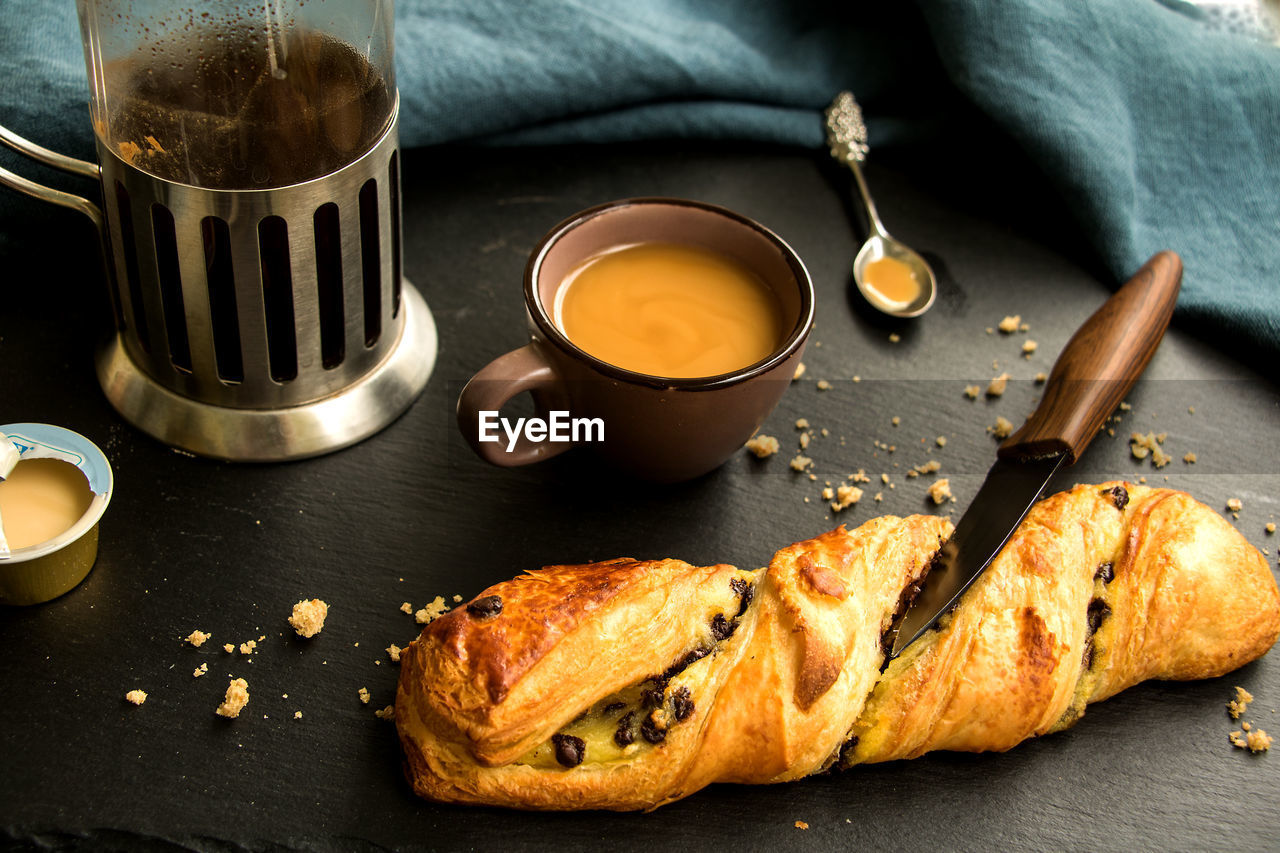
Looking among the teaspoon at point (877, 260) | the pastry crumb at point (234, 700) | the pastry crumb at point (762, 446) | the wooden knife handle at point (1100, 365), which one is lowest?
the pastry crumb at point (234, 700)

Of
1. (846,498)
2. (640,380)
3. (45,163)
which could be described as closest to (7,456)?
(45,163)

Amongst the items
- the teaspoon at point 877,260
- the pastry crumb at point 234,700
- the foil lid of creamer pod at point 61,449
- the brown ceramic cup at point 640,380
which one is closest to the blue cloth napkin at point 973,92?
the teaspoon at point 877,260

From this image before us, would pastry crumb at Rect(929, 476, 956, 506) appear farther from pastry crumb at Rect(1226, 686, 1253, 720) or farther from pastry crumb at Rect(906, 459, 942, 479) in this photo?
pastry crumb at Rect(1226, 686, 1253, 720)

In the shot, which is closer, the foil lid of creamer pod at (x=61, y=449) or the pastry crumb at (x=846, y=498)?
the foil lid of creamer pod at (x=61, y=449)

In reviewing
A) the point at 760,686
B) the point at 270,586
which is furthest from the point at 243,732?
the point at 760,686

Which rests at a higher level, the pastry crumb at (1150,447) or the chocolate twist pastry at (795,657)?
the chocolate twist pastry at (795,657)

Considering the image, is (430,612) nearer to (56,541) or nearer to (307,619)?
(307,619)

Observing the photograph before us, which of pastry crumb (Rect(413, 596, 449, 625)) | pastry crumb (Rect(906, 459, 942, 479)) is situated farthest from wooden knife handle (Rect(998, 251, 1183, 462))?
pastry crumb (Rect(413, 596, 449, 625))

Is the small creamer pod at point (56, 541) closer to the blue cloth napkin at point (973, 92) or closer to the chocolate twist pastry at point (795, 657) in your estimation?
the chocolate twist pastry at point (795, 657)

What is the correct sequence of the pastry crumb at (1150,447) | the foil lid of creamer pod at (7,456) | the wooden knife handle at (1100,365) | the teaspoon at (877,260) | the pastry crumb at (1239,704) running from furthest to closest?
1. the teaspoon at (877,260)
2. the pastry crumb at (1150,447)
3. the wooden knife handle at (1100,365)
4. the pastry crumb at (1239,704)
5. the foil lid of creamer pod at (7,456)
